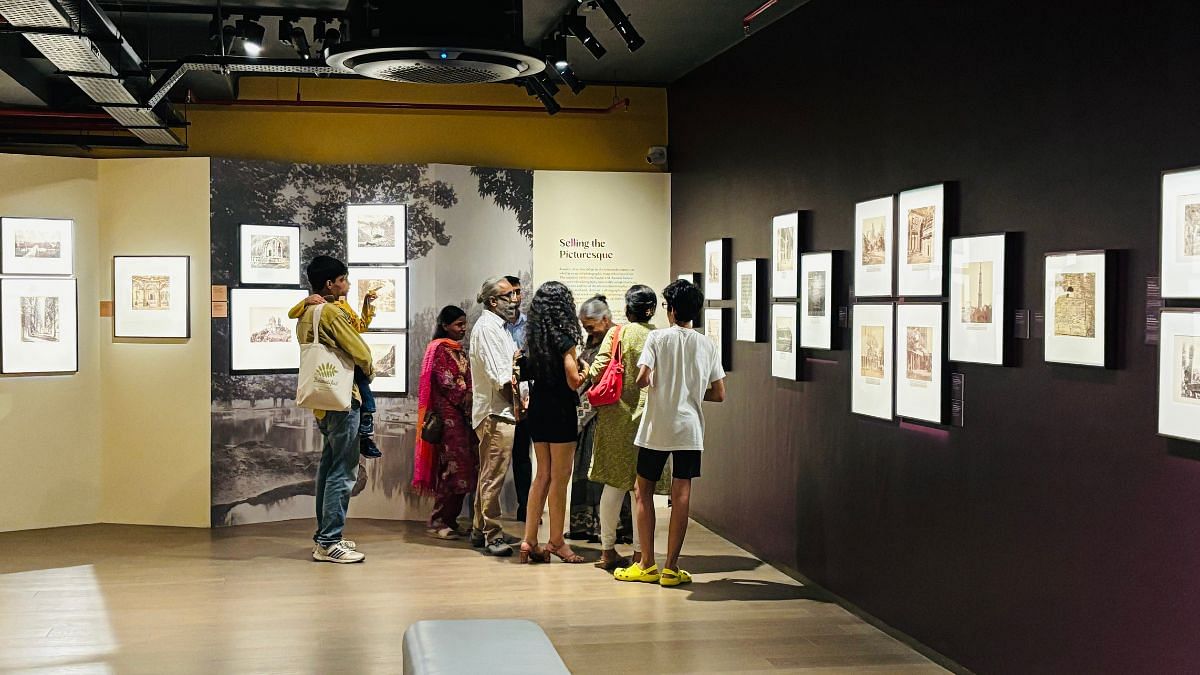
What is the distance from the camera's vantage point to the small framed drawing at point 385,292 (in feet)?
28.3

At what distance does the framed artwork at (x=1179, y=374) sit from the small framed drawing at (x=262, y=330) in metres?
6.23

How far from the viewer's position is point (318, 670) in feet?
16.3

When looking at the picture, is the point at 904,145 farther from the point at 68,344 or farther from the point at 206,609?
the point at 68,344

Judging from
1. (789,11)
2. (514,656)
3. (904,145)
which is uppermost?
(789,11)

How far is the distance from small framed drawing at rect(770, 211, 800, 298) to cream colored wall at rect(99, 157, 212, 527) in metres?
3.99

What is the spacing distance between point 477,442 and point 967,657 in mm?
3881

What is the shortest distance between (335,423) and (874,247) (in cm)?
330

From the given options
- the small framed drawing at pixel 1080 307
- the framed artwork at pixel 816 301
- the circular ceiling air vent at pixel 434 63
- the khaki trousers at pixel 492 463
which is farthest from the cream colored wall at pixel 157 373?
the small framed drawing at pixel 1080 307

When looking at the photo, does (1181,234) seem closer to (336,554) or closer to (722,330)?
(722,330)

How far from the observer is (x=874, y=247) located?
571 centimetres

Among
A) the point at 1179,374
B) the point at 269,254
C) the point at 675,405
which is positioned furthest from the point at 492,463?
the point at 1179,374

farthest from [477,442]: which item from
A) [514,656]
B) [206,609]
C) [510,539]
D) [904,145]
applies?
[514,656]

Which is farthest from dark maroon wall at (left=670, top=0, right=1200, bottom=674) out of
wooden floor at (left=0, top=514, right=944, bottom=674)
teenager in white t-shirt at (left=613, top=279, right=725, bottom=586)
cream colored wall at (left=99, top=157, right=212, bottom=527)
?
cream colored wall at (left=99, top=157, right=212, bottom=527)

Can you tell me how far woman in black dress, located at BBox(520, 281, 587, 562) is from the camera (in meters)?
6.75
